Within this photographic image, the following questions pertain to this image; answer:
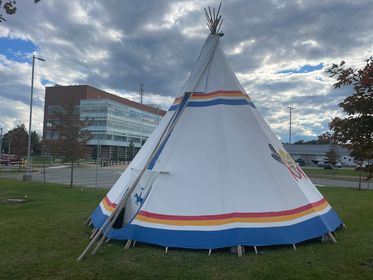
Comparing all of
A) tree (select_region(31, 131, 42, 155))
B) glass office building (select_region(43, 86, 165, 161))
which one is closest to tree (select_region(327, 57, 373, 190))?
tree (select_region(31, 131, 42, 155))

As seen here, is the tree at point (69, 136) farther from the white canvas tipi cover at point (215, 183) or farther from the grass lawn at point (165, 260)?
the white canvas tipi cover at point (215, 183)

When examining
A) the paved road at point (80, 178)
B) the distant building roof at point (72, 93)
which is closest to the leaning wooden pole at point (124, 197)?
the paved road at point (80, 178)

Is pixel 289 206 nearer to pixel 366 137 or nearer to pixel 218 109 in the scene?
pixel 366 137

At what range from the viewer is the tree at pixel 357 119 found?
641 centimetres

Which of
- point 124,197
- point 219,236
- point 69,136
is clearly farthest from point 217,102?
point 69,136

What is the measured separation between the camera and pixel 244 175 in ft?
27.5

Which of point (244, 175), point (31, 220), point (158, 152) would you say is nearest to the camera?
point (244, 175)

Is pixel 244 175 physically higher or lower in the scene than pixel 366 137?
lower

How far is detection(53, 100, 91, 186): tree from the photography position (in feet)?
72.3

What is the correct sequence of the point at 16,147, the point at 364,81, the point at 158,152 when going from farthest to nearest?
the point at 16,147
the point at 158,152
the point at 364,81

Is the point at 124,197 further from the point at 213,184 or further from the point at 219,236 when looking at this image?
the point at 219,236

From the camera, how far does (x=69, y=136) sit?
2208 cm

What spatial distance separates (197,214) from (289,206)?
200cm

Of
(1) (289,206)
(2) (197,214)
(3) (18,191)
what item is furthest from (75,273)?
(3) (18,191)
